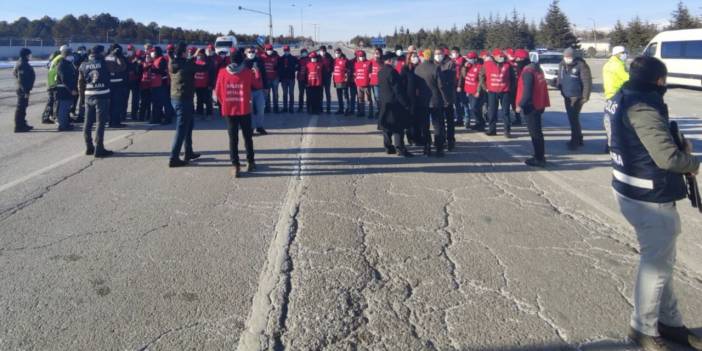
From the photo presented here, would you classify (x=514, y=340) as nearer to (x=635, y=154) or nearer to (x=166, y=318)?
(x=635, y=154)

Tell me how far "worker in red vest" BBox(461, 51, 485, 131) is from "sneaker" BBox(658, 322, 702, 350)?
8.81 m

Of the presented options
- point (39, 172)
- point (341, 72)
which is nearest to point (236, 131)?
point (39, 172)

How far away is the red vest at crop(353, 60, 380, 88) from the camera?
534 inches

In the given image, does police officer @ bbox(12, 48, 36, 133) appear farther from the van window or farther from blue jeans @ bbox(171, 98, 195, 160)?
the van window

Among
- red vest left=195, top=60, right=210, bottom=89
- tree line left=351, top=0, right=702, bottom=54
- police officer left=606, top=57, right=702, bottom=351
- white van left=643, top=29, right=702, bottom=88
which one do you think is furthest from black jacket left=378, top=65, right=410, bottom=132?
tree line left=351, top=0, right=702, bottom=54

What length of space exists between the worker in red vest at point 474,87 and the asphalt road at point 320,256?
3.17 metres

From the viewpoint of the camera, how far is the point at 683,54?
933 inches

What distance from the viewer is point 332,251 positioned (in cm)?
518

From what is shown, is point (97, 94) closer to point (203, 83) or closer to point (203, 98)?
point (203, 83)

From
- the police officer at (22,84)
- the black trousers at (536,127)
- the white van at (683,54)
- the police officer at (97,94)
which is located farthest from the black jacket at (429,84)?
the white van at (683,54)

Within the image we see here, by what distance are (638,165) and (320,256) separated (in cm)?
282

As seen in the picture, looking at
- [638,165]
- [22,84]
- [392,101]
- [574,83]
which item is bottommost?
[638,165]

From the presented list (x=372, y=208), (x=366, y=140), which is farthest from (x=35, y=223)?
(x=366, y=140)

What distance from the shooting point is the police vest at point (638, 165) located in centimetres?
338
